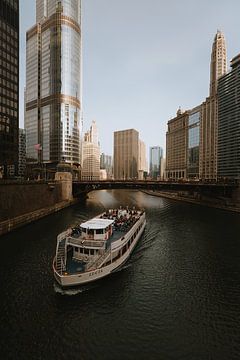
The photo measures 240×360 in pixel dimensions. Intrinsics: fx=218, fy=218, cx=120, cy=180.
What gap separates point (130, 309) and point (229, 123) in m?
184

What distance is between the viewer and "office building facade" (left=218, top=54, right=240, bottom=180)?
166 m

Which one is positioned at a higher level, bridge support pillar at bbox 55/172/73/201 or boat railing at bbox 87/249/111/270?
bridge support pillar at bbox 55/172/73/201

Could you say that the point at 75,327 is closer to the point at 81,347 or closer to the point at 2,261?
the point at 81,347

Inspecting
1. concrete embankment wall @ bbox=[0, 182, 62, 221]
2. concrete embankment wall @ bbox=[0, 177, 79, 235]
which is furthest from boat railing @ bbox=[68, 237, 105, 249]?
concrete embankment wall @ bbox=[0, 182, 62, 221]

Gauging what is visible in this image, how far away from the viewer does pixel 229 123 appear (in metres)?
174

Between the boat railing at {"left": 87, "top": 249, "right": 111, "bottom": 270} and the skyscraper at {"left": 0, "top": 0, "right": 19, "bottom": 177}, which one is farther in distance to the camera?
the skyscraper at {"left": 0, "top": 0, "right": 19, "bottom": 177}

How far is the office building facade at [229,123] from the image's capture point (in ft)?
543

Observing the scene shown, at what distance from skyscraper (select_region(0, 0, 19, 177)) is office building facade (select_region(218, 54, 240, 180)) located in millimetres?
146970

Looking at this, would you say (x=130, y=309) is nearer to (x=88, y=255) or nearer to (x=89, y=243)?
(x=88, y=255)

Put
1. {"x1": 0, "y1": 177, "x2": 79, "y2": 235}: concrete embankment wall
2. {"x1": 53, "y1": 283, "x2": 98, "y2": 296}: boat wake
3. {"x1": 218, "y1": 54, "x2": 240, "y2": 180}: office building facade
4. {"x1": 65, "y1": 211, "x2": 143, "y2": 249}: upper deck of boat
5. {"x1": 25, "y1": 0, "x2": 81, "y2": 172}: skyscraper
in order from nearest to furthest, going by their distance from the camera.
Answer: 1. {"x1": 53, "y1": 283, "x2": 98, "y2": 296}: boat wake
2. {"x1": 65, "y1": 211, "x2": 143, "y2": 249}: upper deck of boat
3. {"x1": 0, "y1": 177, "x2": 79, "y2": 235}: concrete embankment wall
4. {"x1": 218, "y1": 54, "x2": 240, "y2": 180}: office building facade
5. {"x1": 25, "y1": 0, "x2": 81, "y2": 172}: skyscraper

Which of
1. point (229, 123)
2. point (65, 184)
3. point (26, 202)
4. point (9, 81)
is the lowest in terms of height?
point (26, 202)

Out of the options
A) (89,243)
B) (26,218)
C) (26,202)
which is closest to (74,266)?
(89,243)

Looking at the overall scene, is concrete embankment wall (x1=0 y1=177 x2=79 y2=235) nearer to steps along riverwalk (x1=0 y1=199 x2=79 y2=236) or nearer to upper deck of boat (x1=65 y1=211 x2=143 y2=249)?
steps along riverwalk (x1=0 y1=199 x2=79 y2=236)

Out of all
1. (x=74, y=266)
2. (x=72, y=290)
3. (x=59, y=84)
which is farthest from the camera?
(x=59, y=84)
